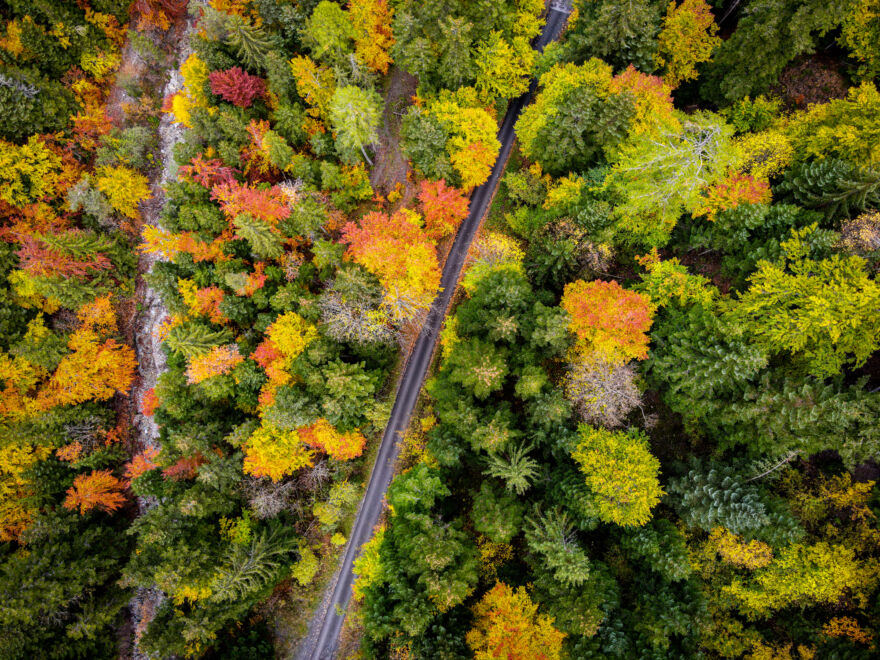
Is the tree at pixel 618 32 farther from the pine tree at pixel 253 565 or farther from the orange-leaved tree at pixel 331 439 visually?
the pine tree at pixel 253 565

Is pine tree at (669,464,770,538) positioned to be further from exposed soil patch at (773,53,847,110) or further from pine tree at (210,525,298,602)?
pine tree at (210,525,298,602)

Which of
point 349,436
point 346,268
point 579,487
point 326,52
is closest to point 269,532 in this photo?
point 349,436

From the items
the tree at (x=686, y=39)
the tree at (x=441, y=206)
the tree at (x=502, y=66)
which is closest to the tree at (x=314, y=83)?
the tree at (x=441, y=206)

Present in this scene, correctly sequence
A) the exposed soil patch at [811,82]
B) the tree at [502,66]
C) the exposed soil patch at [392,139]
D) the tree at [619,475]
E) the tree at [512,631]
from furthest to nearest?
the exposed soil patch at [392,139]
the tree at [502,66]
the exposed soil patch at [811,82]
the tree at [512,631]
the tree at [619,475]

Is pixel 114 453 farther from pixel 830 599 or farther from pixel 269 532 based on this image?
pixel 830 599

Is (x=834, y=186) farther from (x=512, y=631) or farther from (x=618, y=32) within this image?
(x=512, y=631)

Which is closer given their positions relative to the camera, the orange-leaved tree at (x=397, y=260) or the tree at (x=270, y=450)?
the orange-leaved tree at (x=397, y=260)
